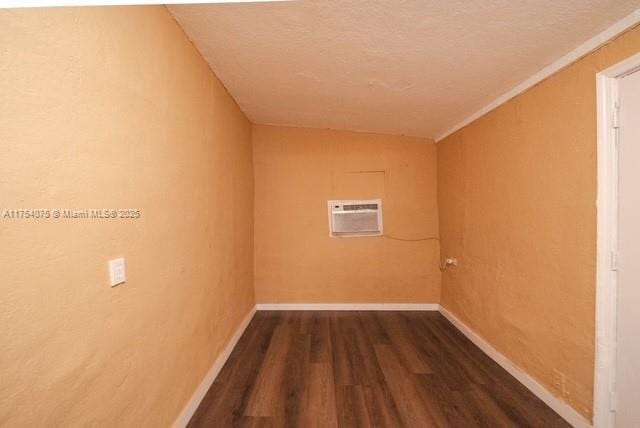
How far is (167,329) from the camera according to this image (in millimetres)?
1359

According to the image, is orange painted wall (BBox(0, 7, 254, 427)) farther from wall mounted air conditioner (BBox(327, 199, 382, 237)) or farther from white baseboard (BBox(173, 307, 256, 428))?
wall mounted air conditioner (BBox(327, 199, 382, 237))

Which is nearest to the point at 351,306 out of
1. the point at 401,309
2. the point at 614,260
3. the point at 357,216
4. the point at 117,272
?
the point at 401,309

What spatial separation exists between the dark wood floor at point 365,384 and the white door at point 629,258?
422mm

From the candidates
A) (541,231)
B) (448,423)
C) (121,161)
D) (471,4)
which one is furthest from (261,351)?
(471,4)

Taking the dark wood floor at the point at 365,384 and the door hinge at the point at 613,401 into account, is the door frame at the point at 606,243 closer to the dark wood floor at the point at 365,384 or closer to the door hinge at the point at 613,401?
the door hinge at the point at 613,401

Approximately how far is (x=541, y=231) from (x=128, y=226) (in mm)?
2281

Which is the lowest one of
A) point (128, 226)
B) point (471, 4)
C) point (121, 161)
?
point (128, 226)

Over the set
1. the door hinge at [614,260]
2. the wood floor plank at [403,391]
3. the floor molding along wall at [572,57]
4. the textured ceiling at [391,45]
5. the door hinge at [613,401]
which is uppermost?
the textured ceiling at [391,45]

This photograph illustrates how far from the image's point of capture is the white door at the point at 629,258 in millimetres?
1205

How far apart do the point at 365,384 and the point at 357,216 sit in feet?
5.86

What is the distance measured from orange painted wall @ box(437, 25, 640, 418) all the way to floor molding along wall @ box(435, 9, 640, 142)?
0.04 metres

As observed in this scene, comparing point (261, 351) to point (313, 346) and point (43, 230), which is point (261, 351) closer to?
point (313, 346)

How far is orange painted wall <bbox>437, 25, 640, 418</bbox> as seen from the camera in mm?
1396

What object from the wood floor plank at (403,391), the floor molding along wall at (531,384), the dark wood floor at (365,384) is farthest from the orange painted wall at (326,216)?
the wood floor plank at (403,391)
